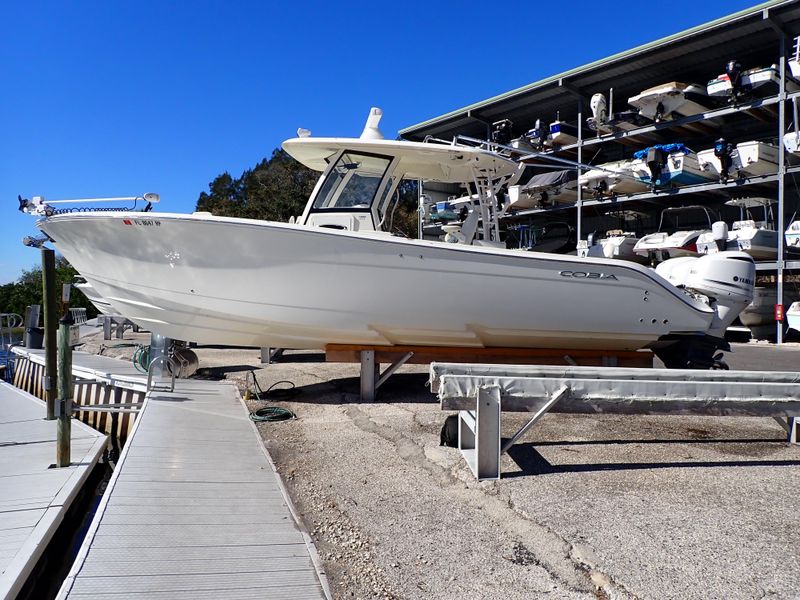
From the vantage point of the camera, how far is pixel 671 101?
675 inches

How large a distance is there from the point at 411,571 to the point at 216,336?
4443mm

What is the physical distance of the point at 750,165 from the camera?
15.4 meters

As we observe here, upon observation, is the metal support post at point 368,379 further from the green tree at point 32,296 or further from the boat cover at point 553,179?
the green tree at point 32,296

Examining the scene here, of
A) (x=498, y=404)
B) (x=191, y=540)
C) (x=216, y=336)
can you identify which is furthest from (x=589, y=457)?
(x=216, y=336)

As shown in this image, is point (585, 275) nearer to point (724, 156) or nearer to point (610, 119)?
point (724, 156)

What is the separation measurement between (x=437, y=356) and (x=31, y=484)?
4071mm

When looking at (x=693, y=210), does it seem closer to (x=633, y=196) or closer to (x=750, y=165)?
(x=633, y=196)

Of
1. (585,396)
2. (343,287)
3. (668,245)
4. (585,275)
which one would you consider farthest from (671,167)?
(585,396)

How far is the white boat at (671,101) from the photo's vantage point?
17.0m

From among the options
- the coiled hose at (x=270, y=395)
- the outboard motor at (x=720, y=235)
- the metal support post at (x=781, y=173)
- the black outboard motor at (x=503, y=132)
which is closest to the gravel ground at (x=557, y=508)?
the coiled hose at (x=270, y=395)

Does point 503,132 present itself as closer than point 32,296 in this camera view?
Yes

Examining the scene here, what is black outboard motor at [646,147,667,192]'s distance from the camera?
664 inches

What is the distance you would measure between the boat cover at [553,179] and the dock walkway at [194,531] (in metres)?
17.4

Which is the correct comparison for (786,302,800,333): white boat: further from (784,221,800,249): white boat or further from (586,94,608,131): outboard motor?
(586,94,608,131): outboard motor
